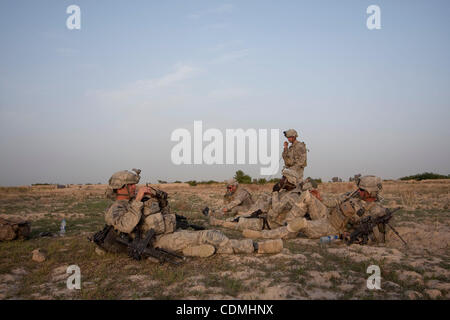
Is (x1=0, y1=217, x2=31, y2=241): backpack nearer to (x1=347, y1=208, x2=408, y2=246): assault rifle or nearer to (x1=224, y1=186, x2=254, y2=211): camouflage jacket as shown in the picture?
(x1=224, y1=186, x2=254, y2=211): camouflage jacket

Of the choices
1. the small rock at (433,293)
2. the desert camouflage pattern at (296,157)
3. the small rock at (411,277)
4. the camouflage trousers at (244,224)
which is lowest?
the camouflage trousers at (244,224)

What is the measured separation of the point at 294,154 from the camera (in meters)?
10.8

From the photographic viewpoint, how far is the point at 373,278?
14.5 feet

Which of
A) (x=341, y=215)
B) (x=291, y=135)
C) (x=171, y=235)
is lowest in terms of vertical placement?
(x=171, y=235)

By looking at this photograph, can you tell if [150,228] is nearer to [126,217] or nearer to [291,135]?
[126,217]

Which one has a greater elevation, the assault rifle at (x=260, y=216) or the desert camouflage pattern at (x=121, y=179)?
the desert camouflage pattern at (x=121, y=179)

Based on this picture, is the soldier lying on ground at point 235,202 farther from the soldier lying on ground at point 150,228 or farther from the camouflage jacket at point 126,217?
the camouflage jacket at point 126,217

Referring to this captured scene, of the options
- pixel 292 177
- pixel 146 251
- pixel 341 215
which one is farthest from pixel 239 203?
pixel 146 251

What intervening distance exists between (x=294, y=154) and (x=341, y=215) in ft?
12.1

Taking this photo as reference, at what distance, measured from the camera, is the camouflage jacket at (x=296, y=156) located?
422 inches

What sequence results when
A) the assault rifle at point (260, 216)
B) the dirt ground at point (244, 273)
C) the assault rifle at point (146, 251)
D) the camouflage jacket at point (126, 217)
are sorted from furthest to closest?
the assault rifle at point (260, 216) → the camouflage jacket at point (126, 217) → the assault rifle at point (146, 251) → the dirt ground at point (244, 273)

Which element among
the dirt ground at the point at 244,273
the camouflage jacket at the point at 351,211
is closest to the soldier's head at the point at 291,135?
the camouflage jacket at the point at 351,211

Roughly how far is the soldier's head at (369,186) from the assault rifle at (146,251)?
4.27m

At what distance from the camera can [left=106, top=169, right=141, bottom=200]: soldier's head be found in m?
6.17
